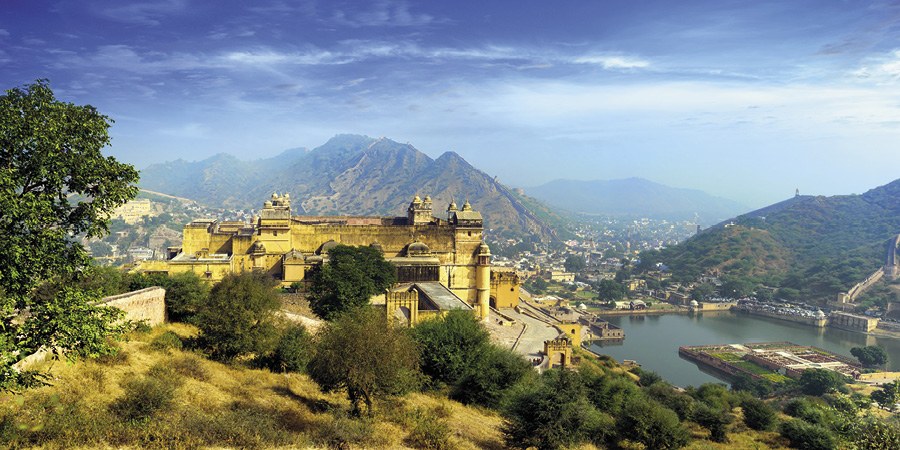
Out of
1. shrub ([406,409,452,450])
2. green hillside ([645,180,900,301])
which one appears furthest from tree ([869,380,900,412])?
green hillside ([645,180,900,301])

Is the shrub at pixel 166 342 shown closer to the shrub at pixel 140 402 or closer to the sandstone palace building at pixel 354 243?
the shrub at pixel 140 402

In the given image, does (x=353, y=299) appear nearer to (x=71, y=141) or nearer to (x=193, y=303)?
(x=193, y=303)

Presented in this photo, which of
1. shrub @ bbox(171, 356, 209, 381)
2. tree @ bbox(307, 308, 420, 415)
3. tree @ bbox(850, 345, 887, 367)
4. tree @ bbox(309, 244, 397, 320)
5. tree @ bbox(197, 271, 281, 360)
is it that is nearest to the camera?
tree @ bbox(307, 308, 420, 415)

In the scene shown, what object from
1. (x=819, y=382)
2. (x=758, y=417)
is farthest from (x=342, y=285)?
(x=819, y=382)

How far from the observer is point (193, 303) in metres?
17.9

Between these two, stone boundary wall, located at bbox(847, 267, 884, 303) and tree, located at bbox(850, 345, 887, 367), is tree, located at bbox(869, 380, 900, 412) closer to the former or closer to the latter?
tree, located at bbox(850, 345, 887, 367)

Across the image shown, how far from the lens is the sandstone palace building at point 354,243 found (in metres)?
29.8

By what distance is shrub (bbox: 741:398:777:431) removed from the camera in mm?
20047

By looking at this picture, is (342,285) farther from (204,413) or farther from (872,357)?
(872,357)

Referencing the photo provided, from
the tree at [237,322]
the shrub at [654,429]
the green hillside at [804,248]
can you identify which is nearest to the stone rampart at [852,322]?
the green hillside at [804,248]

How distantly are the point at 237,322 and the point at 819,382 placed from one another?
4402 centimetres

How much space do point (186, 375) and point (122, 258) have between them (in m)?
108

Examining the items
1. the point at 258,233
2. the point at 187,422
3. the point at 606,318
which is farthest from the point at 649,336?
A: the point at 187,422

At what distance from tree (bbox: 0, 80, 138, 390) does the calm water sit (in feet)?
160
